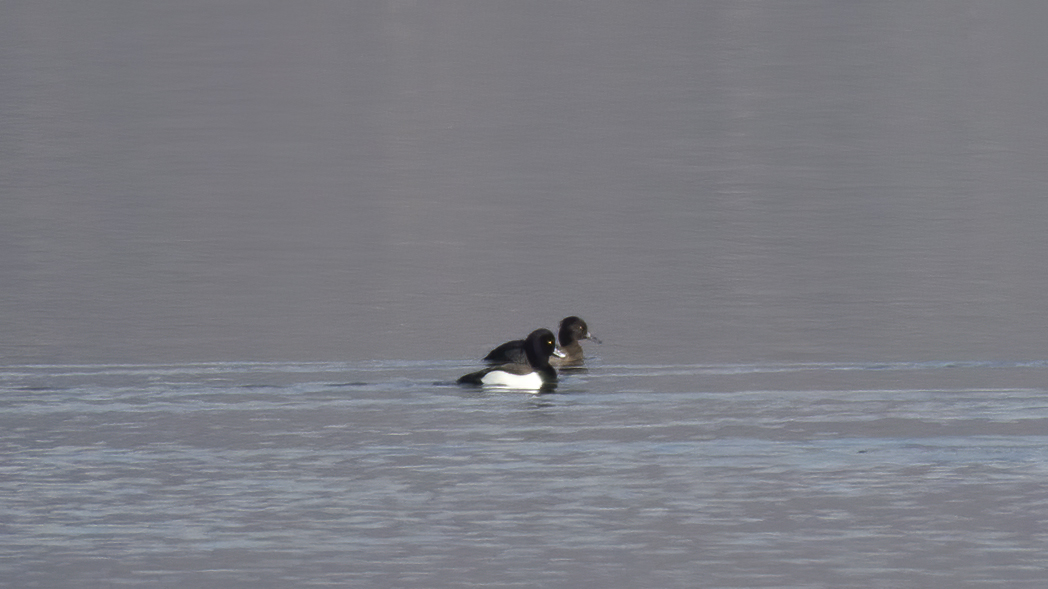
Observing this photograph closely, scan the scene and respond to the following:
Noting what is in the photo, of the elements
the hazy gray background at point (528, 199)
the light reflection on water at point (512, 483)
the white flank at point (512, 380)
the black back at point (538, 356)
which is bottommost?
the light reflection on water at point (512, 483)

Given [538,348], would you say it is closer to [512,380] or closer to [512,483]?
[512,380]

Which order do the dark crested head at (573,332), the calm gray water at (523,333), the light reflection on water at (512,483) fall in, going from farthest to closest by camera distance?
the dark crested head at (573,332) → the calm gray water at (523,333) → the light reflection on water at (512,483)

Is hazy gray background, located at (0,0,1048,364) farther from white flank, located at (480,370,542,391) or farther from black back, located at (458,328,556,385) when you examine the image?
white flank, located at (480,370,542,391)

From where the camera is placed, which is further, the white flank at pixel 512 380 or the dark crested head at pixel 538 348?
the dark crested head at pixel 538 348

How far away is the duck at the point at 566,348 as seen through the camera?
2073 centimetres

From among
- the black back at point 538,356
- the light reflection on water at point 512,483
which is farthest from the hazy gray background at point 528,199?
the light reflection on water at point 512,483

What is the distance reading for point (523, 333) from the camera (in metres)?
24.2

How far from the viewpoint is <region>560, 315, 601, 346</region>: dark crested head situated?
22625 millimetres

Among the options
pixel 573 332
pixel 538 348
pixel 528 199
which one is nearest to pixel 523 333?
pixel 573 332

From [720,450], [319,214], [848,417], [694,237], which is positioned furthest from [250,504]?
[319,214]

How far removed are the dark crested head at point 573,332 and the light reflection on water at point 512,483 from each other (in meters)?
2.76

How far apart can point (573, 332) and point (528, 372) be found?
2.70 m

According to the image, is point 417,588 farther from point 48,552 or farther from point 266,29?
point 266,29

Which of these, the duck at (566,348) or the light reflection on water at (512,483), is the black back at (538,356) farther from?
the light reflection on water at (512,483)
